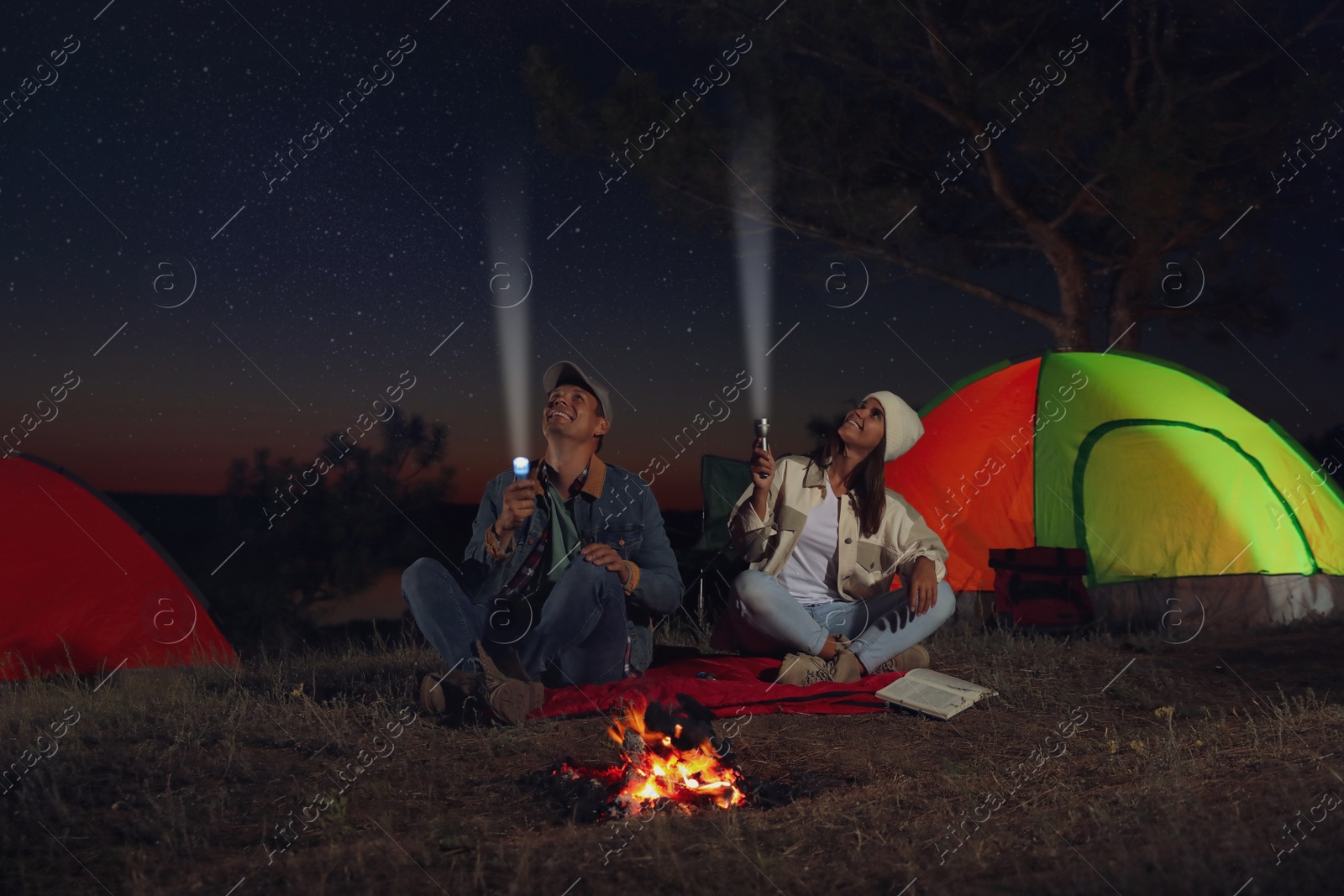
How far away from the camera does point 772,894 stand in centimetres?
237

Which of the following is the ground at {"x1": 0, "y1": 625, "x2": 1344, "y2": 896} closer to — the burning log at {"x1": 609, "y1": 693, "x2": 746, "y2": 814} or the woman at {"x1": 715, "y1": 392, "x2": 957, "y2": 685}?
the burning log at {"x1": 609, "y1": 693, "x2": 746, "y2": 814}

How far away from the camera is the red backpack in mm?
6566

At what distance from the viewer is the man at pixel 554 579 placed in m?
4.18

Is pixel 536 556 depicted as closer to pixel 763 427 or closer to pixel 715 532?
pixel 763 427

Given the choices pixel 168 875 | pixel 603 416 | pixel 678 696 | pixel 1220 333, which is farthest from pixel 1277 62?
pixel 168 875

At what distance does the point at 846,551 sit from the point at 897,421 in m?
0.64

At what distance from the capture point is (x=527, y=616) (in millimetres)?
4352

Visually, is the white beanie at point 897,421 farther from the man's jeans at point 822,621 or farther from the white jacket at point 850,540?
the man's jeans at point 822,621

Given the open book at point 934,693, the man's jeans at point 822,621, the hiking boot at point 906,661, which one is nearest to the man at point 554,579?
the man's jeans at point 822,621

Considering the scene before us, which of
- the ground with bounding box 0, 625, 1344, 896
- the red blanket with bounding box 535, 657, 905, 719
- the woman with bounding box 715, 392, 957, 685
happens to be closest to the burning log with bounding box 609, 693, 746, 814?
the ground with bounding box 0, 625, 1344, 896

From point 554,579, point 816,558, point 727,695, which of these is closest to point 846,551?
point 816,558

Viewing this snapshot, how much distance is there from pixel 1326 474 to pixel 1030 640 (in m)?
2.58

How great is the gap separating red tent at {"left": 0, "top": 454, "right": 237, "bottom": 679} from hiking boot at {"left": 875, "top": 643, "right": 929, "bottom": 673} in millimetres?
3730

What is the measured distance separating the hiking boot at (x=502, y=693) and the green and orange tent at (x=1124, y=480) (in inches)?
146
